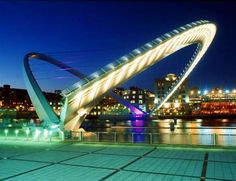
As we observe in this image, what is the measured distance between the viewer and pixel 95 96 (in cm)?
3191

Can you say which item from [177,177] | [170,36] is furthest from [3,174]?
[170,36]

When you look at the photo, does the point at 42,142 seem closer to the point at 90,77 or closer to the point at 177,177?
the point at 90,77

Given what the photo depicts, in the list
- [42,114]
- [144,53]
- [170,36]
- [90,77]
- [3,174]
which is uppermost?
[170,36]

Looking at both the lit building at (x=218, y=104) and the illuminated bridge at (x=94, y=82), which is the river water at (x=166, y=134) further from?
Result: the lit building at (x=218, y=104)

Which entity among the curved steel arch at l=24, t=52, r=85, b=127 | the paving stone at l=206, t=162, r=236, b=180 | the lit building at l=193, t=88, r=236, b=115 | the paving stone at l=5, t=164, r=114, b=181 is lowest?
the paving stone at l=5, t=164, r=114, b=181

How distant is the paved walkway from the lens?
36.2 feet

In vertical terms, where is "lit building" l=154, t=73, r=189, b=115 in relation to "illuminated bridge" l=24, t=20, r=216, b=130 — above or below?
above

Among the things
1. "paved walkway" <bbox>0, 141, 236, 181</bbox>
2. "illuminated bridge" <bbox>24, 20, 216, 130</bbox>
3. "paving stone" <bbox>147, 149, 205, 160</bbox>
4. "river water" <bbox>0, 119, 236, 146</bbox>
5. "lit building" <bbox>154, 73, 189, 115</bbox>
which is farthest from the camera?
"lit building" <bbox>154, 73, 189, 115</bbox>

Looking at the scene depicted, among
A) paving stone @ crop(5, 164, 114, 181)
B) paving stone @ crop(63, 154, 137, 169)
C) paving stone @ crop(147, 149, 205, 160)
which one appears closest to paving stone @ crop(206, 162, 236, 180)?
paving stone @ crop(147, 149, 205, 160)

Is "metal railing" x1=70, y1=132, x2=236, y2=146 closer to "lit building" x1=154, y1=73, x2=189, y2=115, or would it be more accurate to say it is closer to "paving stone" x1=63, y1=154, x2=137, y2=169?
"paving stone" x1=63, y1=154, x2=137, y2=169

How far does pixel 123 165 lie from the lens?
13.1 metres

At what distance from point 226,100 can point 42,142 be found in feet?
518

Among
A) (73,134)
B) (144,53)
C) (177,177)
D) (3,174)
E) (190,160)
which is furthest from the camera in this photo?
(144,53)

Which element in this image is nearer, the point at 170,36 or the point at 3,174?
the point at 3,174
